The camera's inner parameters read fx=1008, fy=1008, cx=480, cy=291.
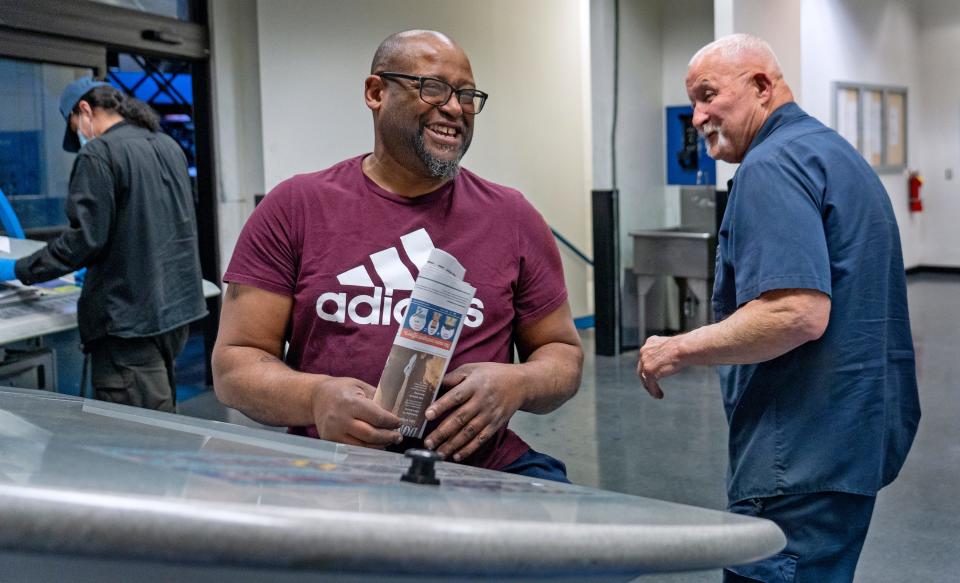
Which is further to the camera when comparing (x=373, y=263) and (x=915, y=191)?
(x=915, y=191)

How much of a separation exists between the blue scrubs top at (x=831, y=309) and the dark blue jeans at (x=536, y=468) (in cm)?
39

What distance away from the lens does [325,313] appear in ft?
5.78

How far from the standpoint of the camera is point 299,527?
62 centimetres

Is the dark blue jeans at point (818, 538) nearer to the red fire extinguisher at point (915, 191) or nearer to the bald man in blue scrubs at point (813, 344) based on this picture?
the bald man in blue scrubs at point (813, 344)

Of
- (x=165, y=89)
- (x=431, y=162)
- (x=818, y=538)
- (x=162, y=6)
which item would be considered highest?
(x=162, y=6)

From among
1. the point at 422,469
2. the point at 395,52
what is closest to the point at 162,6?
the point at 395,52

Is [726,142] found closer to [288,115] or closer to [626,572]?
[626,572]

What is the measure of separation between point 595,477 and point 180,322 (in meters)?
1.87

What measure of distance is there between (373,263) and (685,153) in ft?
19.6

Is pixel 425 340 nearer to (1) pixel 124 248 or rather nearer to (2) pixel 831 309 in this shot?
(2) pixel 831 309

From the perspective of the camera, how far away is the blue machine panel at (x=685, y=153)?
730 centimetres

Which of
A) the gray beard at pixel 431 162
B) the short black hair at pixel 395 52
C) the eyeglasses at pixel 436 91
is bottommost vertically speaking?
the gray beard at pixel 431 162

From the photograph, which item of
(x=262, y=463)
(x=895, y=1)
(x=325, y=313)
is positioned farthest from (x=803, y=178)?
(x=895, y=1)

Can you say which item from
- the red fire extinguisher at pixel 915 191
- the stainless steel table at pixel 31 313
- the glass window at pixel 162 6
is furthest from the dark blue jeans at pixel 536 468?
the red fire extinguisher at pixel 915 191
